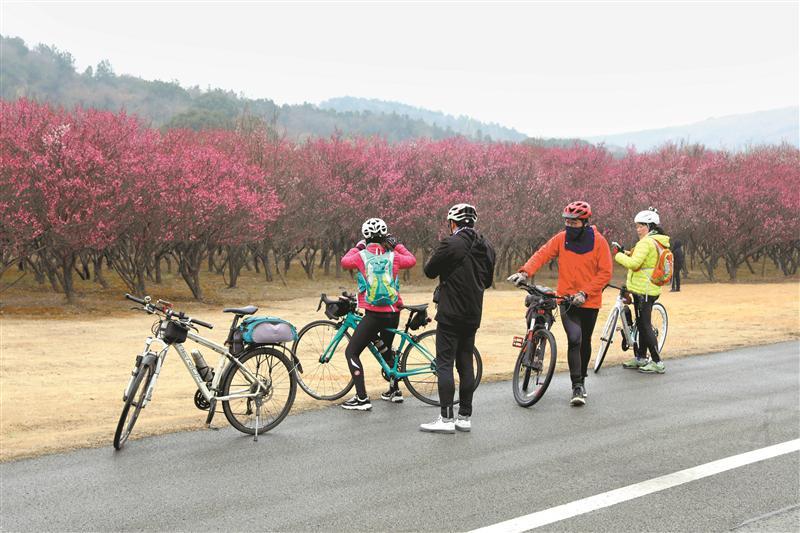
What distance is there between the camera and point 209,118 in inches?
3644

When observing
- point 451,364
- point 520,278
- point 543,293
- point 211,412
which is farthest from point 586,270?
point 211,412

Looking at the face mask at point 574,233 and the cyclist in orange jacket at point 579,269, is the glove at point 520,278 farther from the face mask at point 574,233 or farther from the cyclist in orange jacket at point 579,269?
the face mask at point 574,233

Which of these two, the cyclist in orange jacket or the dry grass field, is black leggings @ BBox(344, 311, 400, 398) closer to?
the dry grass field

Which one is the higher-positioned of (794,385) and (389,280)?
(389,280)

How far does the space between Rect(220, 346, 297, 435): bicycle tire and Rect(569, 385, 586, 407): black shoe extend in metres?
2.95

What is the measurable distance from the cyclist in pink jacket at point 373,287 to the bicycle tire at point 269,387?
3.13 ft

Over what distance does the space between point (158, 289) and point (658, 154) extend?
49975 mm

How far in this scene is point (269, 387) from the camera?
7398 millimetres

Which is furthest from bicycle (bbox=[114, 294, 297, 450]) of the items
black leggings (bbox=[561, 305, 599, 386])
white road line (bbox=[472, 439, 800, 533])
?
black leggings (bbox=[561, 305, 599, 386])

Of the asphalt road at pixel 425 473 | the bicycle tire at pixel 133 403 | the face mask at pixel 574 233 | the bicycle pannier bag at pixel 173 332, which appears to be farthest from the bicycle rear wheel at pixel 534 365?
the bicycle tire at pixel 133 403

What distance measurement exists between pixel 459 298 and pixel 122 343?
35.9 ft

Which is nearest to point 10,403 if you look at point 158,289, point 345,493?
point 345,493

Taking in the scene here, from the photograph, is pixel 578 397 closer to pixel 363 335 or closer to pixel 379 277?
pixel 363 335

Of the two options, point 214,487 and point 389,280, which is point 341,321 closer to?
point 389,280
